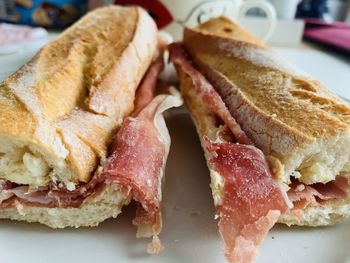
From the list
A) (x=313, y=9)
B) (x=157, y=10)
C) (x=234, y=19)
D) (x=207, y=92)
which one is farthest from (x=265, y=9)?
(x=313, y=9)

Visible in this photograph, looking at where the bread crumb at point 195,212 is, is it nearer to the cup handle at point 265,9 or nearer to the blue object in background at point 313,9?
the cup handle at point 265,9

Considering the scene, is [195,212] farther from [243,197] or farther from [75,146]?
[75,146]

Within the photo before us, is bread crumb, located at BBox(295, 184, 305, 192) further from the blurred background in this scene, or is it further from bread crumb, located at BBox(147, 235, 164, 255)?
the blurred background

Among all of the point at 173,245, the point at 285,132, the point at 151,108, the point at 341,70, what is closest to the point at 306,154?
the point at 285,132

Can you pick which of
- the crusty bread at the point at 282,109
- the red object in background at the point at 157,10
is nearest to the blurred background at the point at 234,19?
the red object in background at the point at 157,10

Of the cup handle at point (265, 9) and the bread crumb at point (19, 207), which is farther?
the cup handle at point (265, 9)

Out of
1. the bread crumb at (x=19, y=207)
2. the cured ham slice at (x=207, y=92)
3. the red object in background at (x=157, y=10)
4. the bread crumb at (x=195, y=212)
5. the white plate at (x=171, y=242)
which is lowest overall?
the bread crumb at (x=195, y=212)
